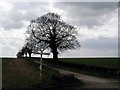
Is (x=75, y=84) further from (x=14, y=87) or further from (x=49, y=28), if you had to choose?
(x=49, y=28)

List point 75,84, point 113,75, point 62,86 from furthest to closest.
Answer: point 113,75
point 75,84
point 62,86

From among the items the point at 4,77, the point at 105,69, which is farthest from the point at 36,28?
the point at 4,77

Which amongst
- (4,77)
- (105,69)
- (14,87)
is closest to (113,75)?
(105,69)

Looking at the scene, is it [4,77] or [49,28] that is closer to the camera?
[4,77]

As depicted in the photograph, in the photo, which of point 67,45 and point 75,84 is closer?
point 75,84

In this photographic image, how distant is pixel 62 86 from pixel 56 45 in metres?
28.9

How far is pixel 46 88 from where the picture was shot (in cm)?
2042

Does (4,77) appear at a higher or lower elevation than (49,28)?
lower

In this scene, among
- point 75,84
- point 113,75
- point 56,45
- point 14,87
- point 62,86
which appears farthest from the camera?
point 56,45

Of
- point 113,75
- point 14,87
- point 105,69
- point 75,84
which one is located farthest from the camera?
point 105,69

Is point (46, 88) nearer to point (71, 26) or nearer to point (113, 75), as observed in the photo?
point (113, 75)

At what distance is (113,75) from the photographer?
32.2 m

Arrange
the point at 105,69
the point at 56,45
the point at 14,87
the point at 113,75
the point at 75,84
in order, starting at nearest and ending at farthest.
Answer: the point at 14,87
the point at 75,84
the point at 113,75
the point at 105,69
the point at 56,45

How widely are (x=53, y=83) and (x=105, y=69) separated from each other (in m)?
13.7
